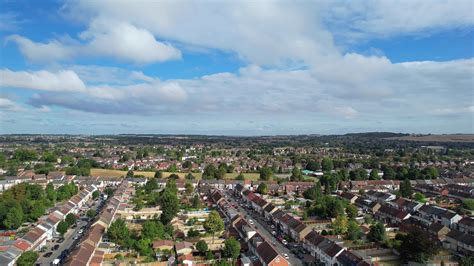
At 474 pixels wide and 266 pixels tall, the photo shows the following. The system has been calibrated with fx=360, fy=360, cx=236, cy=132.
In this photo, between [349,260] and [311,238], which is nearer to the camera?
[349,260]

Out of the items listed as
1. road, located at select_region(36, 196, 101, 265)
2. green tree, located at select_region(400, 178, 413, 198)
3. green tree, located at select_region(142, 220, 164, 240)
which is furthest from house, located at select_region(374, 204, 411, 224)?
road, located at select_region(36, 196, 101, 265)

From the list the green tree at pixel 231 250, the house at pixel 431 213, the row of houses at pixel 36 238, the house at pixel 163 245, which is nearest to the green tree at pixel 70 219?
the row of houses at pixel 36 238

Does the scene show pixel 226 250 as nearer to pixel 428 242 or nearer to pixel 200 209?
pixel 428 242

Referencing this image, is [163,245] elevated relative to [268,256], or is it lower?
lower

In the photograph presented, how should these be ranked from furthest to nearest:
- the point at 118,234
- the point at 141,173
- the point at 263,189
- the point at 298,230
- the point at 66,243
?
the point at 141,173
the point at 263,189
the point at 298,230
the point at 66,243
the point at 118,234

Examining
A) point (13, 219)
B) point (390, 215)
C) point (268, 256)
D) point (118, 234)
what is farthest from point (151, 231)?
point (390, 215)

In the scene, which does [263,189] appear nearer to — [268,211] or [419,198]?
[268,211]

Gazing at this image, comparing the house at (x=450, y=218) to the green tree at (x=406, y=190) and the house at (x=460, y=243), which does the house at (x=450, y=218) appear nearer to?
the house at (x=460, y=243)
